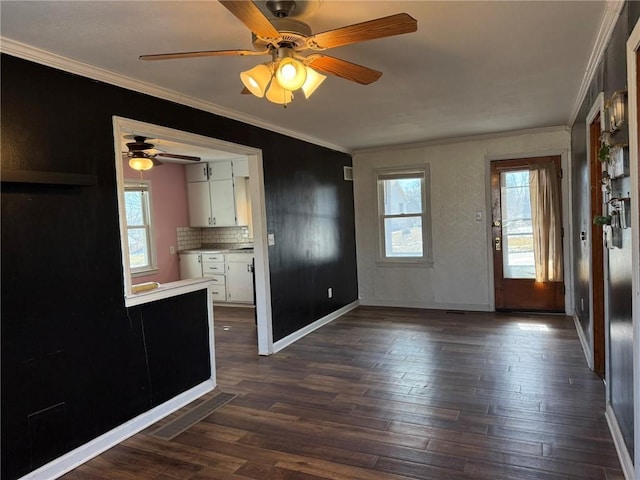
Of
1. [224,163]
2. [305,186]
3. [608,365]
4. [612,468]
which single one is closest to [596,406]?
[608,365]

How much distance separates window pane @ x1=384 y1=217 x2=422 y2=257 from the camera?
627cm

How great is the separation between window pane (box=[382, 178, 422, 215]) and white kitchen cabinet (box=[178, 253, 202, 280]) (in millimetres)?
3112

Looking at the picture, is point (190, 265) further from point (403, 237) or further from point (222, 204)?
point (403, 237)

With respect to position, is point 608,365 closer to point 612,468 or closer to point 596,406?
point 596,406

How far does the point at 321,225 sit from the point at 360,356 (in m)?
1.90

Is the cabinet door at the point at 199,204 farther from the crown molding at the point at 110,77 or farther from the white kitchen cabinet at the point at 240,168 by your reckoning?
the crown molding at the point at 110,77

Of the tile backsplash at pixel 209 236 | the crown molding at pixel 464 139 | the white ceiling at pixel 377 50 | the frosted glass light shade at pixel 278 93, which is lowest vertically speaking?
the tile backsplash at pixel 209 236

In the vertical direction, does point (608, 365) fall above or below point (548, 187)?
below

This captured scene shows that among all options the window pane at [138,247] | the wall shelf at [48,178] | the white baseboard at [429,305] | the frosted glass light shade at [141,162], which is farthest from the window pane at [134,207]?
the wall shelf at [48,178]

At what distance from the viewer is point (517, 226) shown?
566 centimetres

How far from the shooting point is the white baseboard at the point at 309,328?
4578mm

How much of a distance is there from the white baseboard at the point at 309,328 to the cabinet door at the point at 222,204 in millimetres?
2294

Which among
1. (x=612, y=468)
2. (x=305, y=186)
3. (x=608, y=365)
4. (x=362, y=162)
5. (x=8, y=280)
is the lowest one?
(x=612, y=468)

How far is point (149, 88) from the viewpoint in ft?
10.1
